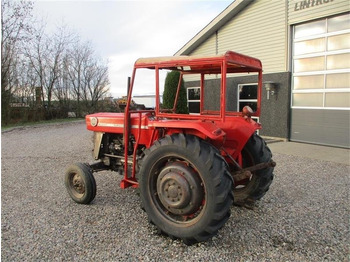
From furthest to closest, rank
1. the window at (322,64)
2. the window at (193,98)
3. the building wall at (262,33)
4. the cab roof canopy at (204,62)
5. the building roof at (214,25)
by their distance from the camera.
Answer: the window at (193,98) < the building roof at (214,25) < the building wall at (262,33) < the window at (322,64) < the cab roof canopy at (204,62)

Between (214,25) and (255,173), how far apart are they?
8932 millimetres

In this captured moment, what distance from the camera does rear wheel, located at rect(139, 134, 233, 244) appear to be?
2.77m

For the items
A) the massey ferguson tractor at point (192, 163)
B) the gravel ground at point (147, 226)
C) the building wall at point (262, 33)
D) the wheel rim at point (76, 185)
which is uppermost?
the building wall at point (262, 33)

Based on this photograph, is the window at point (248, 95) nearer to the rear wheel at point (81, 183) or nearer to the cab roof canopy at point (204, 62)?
the cab roof canopy at point (204, 62)

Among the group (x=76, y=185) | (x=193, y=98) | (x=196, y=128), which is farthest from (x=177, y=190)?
(x=193, y=98)

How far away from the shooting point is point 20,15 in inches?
613

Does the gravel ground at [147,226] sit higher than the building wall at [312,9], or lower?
lower

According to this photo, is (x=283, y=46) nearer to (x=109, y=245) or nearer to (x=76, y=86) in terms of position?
(x=109, y=245)

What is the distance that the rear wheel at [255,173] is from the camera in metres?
3.75

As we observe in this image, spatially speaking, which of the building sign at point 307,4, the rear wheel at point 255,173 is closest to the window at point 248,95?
the building sign at point 307,4

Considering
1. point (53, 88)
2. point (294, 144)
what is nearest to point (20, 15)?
point (53, 88)

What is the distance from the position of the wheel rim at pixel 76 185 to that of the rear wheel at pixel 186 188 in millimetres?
1325

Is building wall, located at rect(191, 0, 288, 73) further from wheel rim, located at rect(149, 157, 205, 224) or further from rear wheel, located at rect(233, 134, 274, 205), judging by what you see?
wheel rim, located at rect(149, 157, 205, 224)

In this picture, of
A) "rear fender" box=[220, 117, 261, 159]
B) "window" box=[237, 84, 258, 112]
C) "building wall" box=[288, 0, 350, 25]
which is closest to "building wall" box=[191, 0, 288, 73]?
"building wall" box=[288, 0, 350, 25]
